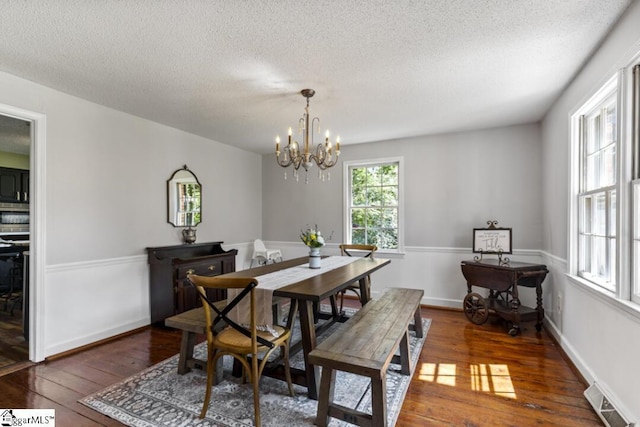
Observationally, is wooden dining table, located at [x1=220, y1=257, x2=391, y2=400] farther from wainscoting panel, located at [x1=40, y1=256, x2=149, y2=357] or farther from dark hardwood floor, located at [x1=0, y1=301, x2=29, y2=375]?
dark hardwood floor, located at [x1=0, y1=301, x2=29, y2=375]

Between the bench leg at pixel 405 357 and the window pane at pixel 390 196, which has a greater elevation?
the window pane at pixel 390 196

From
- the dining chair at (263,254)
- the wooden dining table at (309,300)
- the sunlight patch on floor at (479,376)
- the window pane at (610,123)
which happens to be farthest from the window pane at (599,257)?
the dining chair at (263,254)

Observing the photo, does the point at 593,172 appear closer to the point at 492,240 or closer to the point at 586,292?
the point at 586,292

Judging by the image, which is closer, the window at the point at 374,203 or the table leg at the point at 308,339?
the table leg at the point at 308,339

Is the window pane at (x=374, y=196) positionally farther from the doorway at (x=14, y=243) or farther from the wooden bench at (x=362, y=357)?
the doorway at (x=14, y=243)

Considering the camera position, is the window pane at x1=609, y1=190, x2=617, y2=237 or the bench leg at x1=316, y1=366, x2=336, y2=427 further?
the window pane at x1=609, y1=190, x2=617, y2=237

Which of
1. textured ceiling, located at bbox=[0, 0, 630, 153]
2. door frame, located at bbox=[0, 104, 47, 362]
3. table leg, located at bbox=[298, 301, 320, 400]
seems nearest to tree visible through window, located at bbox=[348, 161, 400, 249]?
textured ceiling, located at bbox=[0, 0, 630, 153]

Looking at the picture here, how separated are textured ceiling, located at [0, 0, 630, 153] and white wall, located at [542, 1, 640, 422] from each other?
0.48 feet

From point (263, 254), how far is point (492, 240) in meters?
3.22

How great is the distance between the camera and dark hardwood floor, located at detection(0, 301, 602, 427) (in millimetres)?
1922

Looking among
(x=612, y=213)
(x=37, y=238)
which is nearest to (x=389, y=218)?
(x=612, y=213)

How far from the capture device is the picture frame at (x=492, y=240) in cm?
366

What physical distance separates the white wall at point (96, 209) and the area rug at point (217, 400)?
112 centimetres

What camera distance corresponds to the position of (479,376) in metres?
2.40
